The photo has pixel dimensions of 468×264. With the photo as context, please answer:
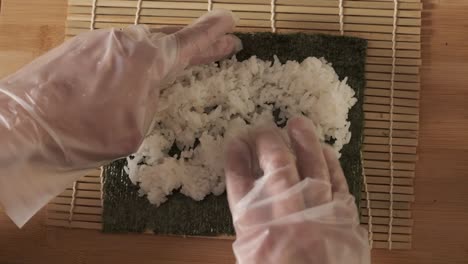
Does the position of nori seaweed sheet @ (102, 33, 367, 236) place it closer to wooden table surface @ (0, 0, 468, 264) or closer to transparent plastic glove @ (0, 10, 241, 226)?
wooden table surface @ (0, 0, 468, 264)

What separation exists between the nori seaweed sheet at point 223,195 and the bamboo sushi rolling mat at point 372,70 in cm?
3

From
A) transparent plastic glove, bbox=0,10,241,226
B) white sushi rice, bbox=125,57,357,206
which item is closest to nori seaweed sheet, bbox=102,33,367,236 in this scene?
white sushi rice, bbox=125,57,357,206

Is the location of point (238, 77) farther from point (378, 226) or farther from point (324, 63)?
point (378, 226)

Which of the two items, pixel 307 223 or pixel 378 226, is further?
pixel 378 226

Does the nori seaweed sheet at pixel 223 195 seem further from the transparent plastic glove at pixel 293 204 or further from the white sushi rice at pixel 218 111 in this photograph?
the transparent plastic glove at pixel 293 204

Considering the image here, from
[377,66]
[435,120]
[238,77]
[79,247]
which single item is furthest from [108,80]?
[435,120]

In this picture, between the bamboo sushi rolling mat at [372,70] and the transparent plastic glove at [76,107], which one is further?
the bamboo sushi rolling mat at [372,70]

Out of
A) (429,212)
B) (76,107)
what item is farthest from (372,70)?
(76,107)

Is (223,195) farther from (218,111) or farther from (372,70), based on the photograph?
(372,70)

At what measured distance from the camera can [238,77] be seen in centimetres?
102

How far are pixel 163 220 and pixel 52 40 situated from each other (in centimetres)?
43

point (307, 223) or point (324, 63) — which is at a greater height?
point (324, 63)

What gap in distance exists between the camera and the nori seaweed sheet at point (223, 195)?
1009 millimetres

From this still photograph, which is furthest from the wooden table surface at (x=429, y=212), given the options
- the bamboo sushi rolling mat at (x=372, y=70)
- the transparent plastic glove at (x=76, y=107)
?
the transparent plastic glove at (x=76, y=107)
